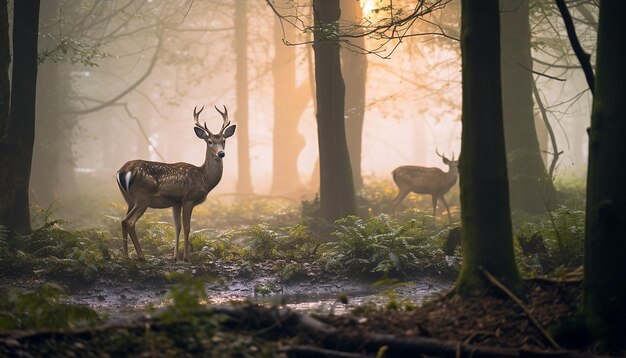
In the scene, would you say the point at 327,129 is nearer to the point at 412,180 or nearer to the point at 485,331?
the point at 412,180

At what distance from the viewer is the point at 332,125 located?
52.6ft

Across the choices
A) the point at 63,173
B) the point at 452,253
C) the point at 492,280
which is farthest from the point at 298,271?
the point at 63,173

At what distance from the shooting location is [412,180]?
20609 mm

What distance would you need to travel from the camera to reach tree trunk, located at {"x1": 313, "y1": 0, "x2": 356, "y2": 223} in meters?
16.0

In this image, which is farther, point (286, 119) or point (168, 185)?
point (286, 119)

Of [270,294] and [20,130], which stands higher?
[20,130]

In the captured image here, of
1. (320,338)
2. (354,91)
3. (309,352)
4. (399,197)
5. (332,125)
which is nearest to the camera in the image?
(309,352)

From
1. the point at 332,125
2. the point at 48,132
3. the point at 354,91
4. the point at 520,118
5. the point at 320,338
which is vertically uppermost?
the point at 354,91

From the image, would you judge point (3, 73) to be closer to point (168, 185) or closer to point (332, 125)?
point (168, 185)

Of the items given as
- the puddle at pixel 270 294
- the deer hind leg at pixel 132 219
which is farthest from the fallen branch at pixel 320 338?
the deer hind leg at pixel 132 219

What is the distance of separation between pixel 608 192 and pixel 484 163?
117 centimetres

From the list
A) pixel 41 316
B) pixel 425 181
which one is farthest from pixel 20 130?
pixel 425 181

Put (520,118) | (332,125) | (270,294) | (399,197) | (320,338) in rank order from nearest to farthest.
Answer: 1. (320,338)
2. (270,294)
3. (332,125)
4. (520,118)
5. (399,197)

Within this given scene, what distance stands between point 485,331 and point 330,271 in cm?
619
